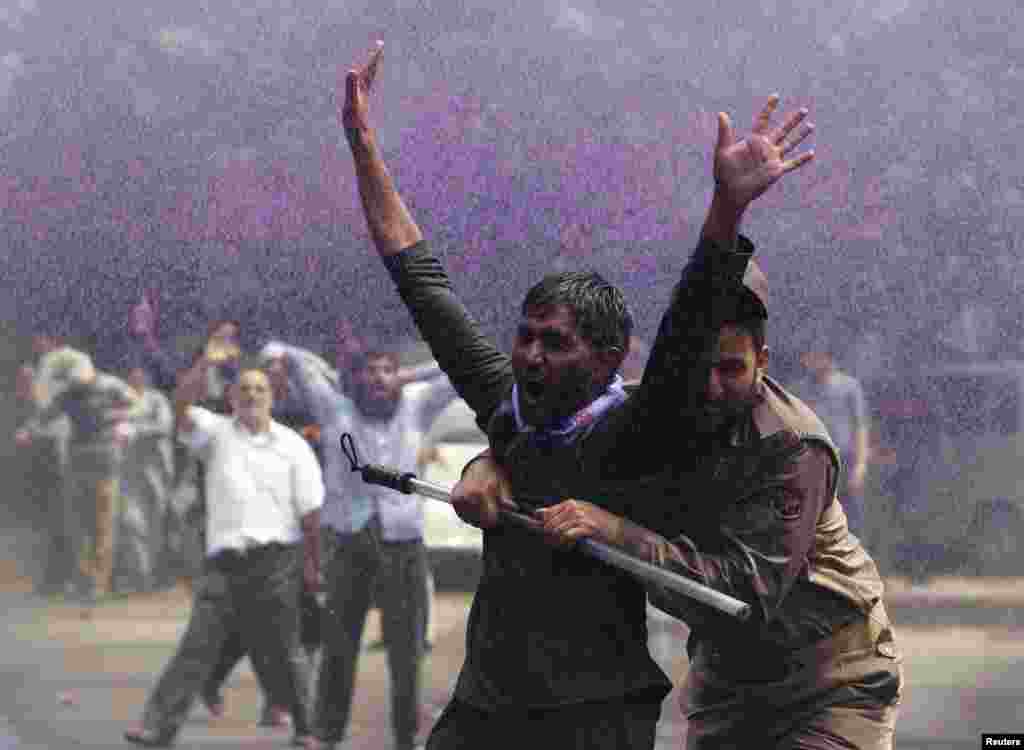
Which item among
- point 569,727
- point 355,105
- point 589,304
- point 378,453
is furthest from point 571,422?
point 378,453

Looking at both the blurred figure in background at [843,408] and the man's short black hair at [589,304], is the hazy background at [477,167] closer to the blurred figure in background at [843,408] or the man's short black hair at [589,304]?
the blurred figure in background at [843,408]

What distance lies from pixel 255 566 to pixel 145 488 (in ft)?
1.75

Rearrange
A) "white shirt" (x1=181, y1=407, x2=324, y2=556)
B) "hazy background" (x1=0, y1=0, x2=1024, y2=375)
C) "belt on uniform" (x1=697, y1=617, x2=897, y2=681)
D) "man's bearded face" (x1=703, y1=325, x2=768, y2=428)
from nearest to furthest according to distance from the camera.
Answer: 1. "man's bearded face" (x1=703, y1=325, x2=768, y2=428)
2. "belt on uniform" (x1=697, y1=617, x2=897, y2=681)
3. "white shirt" (x1=181, y1=407, x2=324, y2=556)
4. "hazy background" (x1=0, y1=0, x2=1024, y2=375)

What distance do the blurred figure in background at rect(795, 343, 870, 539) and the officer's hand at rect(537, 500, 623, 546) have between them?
14.0 feet

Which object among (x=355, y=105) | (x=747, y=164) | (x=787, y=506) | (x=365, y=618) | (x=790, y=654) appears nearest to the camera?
(x=747, y=164)

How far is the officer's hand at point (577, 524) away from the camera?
10.9ft

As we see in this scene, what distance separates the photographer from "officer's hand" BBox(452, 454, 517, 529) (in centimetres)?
340

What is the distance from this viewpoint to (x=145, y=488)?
7.53 meters

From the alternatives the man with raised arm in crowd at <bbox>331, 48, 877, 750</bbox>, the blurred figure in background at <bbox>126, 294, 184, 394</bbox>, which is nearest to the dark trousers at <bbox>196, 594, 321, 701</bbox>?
the blurred figure in background at <bbox>126, 294, 184, 394</bbox>

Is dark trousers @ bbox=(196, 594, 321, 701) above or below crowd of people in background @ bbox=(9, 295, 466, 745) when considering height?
below

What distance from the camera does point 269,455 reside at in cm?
717

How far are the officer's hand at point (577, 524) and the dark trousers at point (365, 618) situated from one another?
3.89 metres

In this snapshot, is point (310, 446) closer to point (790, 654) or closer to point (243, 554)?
point (243, 554)

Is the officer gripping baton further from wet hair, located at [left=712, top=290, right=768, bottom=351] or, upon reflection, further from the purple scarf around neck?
wet hair, located at [left=712, top=290, right=768, bottom=351]
